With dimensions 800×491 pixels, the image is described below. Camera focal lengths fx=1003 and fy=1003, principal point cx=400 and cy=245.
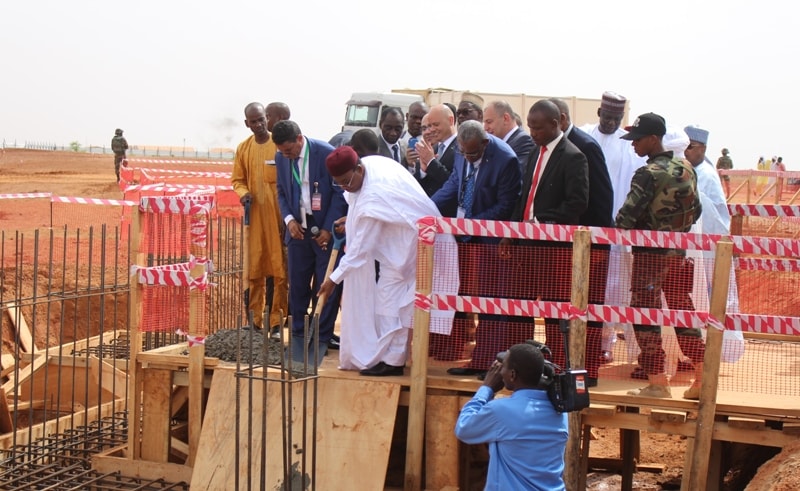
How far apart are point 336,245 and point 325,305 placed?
1.61 ft

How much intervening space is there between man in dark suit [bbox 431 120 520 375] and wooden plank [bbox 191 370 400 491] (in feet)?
2.23

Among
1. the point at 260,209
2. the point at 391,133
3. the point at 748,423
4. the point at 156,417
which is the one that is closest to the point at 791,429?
the point at 748,423

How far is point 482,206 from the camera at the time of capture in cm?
734

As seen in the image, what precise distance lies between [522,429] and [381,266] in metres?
2.64

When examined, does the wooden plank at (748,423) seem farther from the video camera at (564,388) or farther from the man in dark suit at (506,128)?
the man in dark suit at (506,128)

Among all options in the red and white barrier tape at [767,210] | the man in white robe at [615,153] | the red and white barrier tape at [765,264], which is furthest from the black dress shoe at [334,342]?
the red and white barrier tape at [767,210]

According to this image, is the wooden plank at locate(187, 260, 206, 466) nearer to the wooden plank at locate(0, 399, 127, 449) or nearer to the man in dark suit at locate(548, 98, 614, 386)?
the wooden plank at locate(0, 399, 127, 449)

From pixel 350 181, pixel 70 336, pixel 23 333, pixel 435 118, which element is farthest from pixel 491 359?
pixel 70 336

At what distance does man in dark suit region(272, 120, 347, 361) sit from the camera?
829 cm

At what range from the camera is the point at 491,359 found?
708 centimetres

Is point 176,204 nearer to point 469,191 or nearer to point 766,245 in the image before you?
point 469,191

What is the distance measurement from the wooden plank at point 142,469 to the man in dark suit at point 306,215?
4.52ft

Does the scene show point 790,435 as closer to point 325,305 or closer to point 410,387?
point 410,387

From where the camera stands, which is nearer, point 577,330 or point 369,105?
point 577,330
